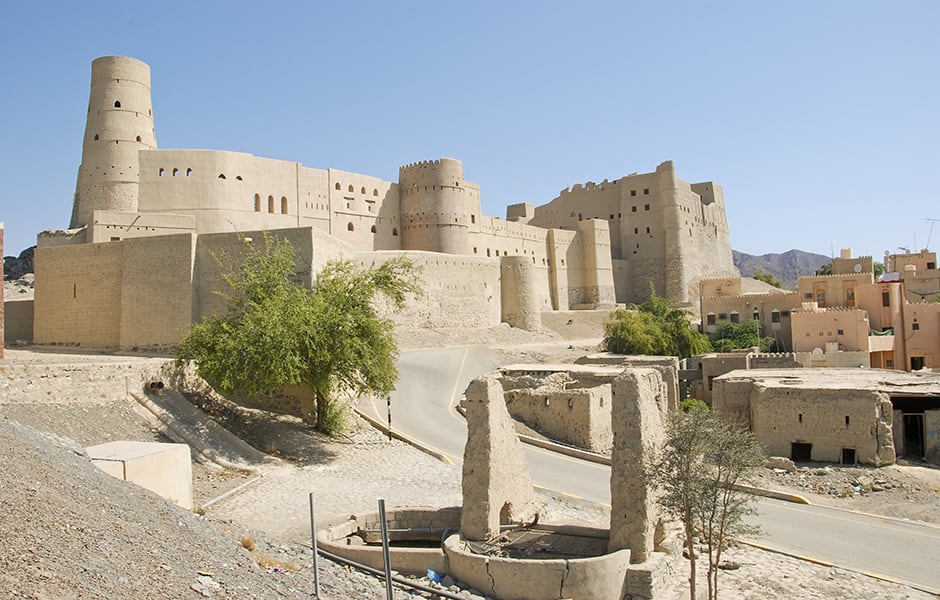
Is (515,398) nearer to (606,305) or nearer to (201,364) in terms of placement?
(201,364)

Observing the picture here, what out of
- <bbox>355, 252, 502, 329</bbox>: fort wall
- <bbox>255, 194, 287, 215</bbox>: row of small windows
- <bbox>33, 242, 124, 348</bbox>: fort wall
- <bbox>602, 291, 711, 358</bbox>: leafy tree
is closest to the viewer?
<bbox>33, 242, 124, 348</bbox>: fort wall

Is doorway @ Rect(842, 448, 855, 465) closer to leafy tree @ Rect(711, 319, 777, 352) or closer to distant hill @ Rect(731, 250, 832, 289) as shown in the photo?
leafy tree @ Rect(711, 319, 777, 352)

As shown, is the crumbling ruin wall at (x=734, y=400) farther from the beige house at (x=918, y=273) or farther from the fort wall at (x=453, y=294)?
the beige house at (x=918, y=273)

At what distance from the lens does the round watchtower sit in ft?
135

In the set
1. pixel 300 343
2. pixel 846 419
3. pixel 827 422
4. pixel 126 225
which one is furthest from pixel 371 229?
pixel 846 419

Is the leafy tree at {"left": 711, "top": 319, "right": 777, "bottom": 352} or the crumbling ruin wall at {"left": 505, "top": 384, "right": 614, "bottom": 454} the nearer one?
the crumbling ruin wall at {"left": 505, "top": 384, "right": 614, "bottom": 454}

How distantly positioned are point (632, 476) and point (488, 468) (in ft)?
5.78

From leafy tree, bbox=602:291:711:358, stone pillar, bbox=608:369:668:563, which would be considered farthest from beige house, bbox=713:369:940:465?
leafy tree, bbox=602:291:711:358

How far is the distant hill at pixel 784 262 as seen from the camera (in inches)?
6663

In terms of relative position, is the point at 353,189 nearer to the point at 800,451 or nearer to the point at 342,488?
the point at 800,451

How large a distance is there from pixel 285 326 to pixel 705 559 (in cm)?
864

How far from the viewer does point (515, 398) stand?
18391mm

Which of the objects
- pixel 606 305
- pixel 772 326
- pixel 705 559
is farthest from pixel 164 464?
pixel 606 305

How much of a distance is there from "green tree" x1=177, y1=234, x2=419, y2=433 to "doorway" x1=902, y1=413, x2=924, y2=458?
434 inches
